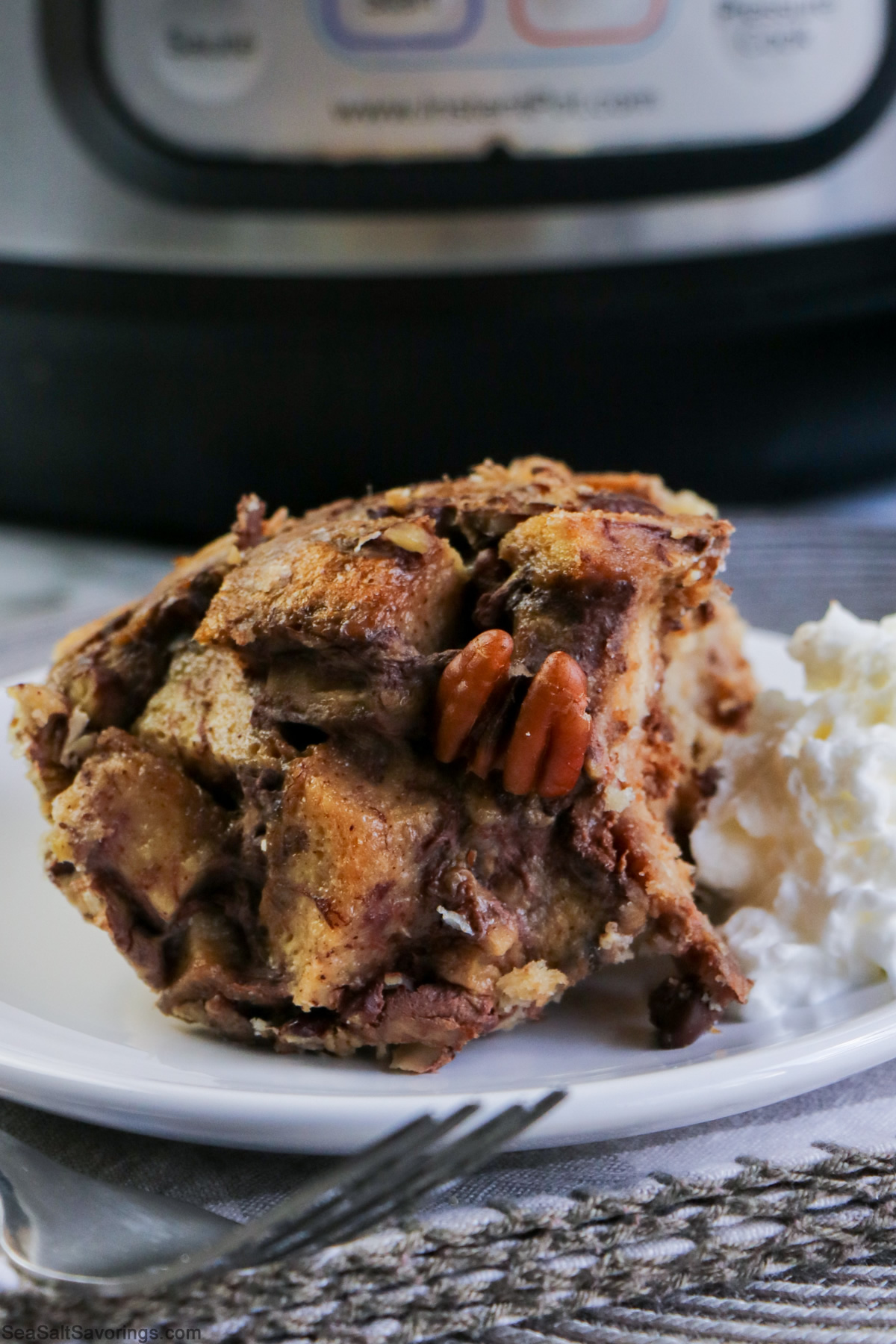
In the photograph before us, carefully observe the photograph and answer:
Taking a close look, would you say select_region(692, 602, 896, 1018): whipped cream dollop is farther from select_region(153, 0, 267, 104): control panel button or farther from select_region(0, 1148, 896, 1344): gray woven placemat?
select_region(153, 0, 267, 104): control panel button

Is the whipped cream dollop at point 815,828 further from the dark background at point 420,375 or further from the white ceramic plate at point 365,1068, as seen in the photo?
the dark background at point 420,375

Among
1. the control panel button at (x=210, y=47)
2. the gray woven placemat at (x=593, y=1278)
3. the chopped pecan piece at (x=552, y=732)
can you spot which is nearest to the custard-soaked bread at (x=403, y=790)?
the chopped pecan piece at (x=552, y=732)

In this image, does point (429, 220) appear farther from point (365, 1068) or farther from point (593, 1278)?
point (593, 1278)

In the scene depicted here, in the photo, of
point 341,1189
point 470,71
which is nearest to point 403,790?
point 341,1189

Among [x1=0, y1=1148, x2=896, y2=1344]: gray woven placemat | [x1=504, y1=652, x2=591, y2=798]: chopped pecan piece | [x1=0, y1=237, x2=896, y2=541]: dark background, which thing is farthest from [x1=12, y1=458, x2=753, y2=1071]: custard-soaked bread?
[x1=0, y1=237, x2=896, y2=541]: dark background

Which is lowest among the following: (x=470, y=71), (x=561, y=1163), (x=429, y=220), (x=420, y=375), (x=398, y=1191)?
(x=561, y=1163)

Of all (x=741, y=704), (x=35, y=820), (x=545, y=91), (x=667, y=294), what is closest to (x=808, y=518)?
(x=667, y=294)

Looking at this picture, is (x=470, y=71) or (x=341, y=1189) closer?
(x=341, y=1189)
